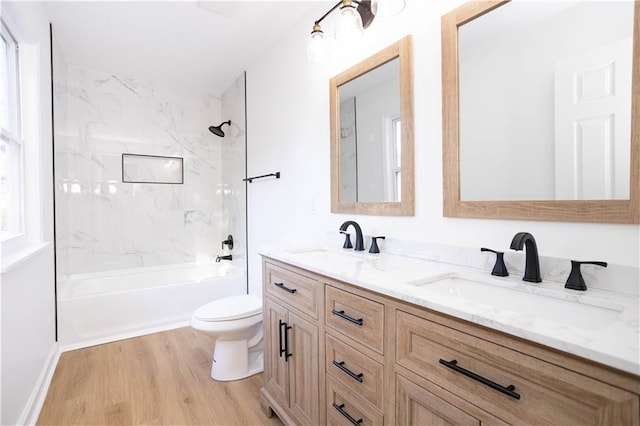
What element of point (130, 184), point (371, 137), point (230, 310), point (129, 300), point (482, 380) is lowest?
point (129, 300)

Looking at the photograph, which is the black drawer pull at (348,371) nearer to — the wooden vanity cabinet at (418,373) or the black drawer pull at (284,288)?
the wooden vanity cabinet at (418,373)

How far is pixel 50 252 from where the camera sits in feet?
7.53

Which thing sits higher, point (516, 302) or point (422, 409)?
point (516, 302)

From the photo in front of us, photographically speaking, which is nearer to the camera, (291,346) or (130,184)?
(291,346)

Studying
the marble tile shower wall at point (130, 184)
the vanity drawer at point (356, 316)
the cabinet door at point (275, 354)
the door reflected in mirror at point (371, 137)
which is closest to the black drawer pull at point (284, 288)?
the cabinet door at point (275, 354)

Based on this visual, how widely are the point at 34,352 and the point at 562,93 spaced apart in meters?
2.82

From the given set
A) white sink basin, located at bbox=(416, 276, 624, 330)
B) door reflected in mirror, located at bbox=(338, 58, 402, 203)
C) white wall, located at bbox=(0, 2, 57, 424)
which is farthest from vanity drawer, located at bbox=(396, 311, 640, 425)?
white wall, located at bbox=(0, 2, 57, 424)

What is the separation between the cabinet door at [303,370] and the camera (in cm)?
138

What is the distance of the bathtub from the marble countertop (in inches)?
78.5

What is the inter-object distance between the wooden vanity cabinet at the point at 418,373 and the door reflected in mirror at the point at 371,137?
0.62m

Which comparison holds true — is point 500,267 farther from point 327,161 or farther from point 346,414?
point 327,161

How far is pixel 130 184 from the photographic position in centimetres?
347

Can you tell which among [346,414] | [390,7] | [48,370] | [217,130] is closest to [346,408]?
[346,414]

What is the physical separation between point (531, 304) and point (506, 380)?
1.19 ft
